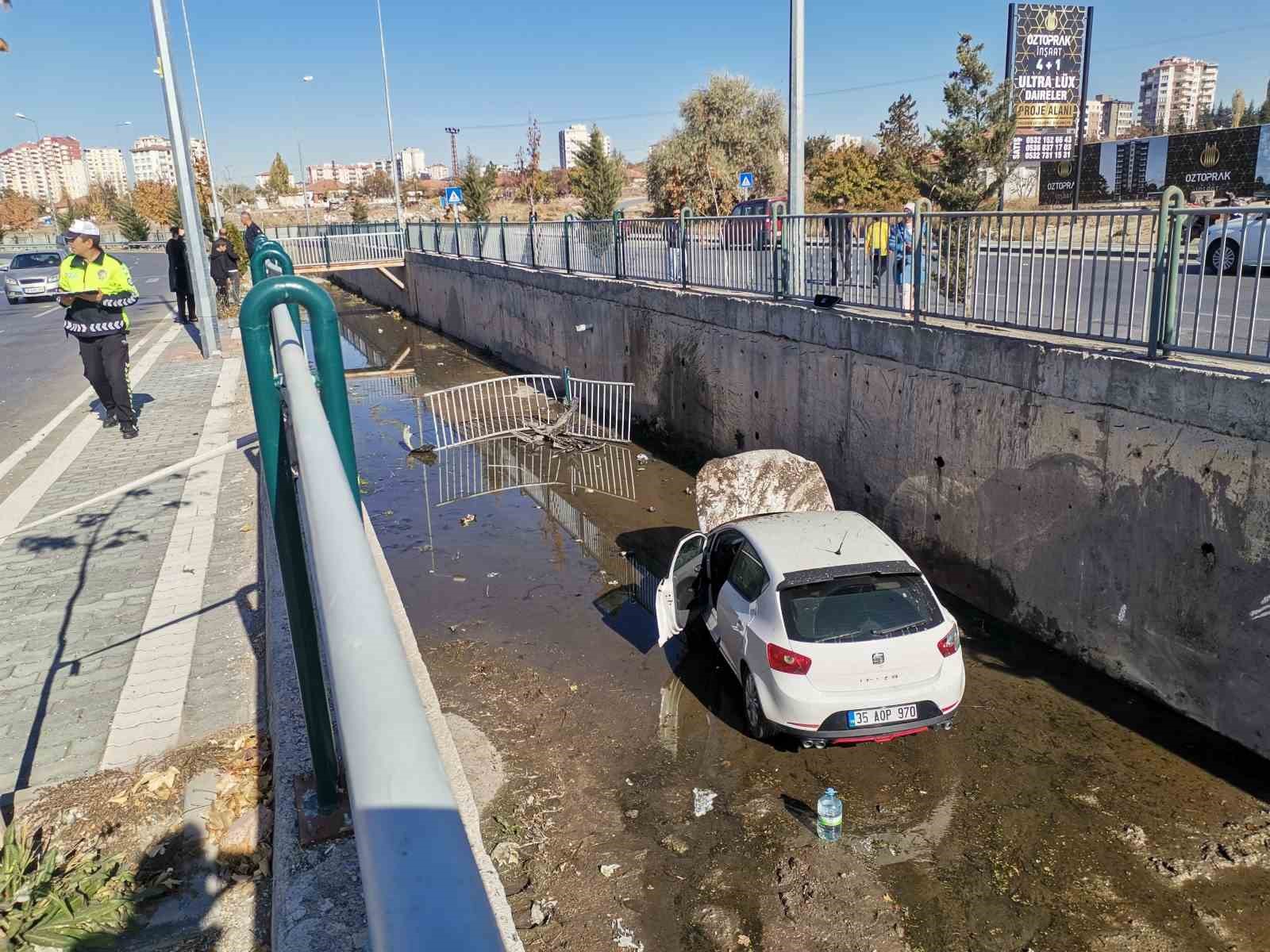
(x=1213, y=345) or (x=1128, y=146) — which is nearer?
(x=1213, y=345)

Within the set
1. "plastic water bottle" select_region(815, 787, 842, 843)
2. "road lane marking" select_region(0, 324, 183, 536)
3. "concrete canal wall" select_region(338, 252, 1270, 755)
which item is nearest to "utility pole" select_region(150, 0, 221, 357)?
"road lane marking" select_region(0, 324, 183, 536)

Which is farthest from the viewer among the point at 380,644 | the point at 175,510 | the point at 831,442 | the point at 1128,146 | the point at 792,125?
the point at 1128,146

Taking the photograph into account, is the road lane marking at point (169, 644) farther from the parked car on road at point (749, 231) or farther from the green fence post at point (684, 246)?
the green fence post at point (684, 246)

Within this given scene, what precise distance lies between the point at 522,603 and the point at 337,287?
41400 mm

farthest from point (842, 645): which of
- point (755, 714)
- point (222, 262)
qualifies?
point (222, 262)

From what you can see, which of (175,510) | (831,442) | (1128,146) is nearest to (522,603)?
(175,510)

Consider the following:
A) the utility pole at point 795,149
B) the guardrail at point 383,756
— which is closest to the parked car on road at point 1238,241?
the utility pole at point 795,149

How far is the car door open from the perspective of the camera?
305 inches

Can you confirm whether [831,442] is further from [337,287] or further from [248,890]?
[337,287]

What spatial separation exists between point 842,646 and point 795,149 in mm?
8661

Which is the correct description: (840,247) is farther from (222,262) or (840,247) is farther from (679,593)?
(222,262)

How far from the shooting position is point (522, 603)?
9359 mm

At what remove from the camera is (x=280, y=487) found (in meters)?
2.73

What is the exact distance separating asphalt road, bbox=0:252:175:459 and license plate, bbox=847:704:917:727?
1024 centimetres
